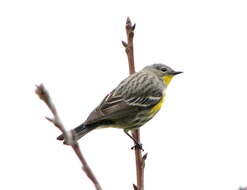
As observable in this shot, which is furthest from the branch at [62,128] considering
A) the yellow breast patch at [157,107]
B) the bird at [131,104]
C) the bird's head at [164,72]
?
the bird's head at [164,72]

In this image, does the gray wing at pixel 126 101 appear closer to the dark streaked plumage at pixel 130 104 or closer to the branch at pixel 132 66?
the dark streaked plumage at pixel 130 104

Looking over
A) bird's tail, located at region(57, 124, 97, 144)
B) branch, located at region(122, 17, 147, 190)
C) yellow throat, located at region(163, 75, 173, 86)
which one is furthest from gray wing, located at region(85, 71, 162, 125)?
branch, located at region(122, 17, 147, 190)

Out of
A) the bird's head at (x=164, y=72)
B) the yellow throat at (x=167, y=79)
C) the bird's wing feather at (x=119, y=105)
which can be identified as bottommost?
the bird's wing feather at (x=119, y=105)

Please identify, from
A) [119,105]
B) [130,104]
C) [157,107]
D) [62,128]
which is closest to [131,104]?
[130,104]

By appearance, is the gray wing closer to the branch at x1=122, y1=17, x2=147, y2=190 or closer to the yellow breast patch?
the yellow breast patch

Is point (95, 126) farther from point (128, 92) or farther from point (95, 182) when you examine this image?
point (95, 182)
